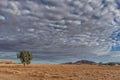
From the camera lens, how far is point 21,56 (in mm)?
129625

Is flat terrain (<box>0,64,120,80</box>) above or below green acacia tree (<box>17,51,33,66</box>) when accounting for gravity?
below

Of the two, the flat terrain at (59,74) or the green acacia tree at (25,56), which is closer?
the flat terrain at (59,74)

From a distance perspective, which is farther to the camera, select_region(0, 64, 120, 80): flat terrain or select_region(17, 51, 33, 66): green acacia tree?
select_region(17, 51, 33, 66): green acacia tree

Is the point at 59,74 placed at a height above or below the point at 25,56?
below

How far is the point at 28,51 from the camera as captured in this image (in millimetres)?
130875

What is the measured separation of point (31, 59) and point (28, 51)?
4751 mm

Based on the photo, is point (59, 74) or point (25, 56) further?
point (25, 56)

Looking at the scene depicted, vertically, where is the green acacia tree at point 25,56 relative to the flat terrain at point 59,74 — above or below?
above

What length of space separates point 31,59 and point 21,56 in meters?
5.77

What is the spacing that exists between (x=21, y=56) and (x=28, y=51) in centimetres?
473

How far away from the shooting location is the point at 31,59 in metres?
131
